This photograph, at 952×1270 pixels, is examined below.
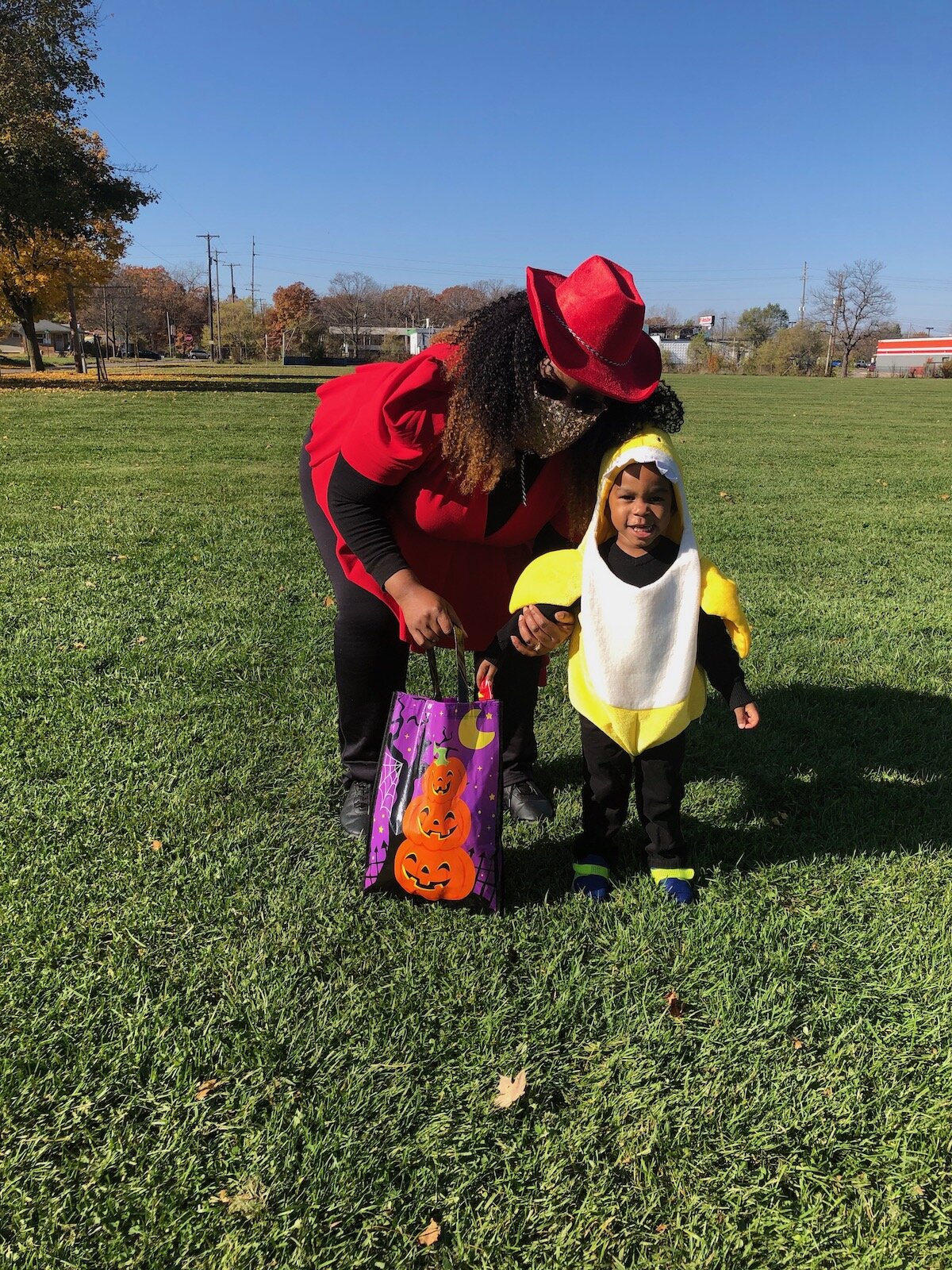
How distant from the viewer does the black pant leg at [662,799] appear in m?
2.62

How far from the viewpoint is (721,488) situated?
10359 millimetres

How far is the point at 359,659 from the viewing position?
2.89 m

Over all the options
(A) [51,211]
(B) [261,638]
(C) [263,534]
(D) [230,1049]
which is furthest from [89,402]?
(D) [230,1049]

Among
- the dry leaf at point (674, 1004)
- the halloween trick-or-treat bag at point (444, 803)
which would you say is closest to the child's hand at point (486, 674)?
the halloween trick-or-treat bag at point (444, 803)

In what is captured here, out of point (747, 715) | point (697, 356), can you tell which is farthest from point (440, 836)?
point (697, 356)

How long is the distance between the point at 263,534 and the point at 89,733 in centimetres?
379

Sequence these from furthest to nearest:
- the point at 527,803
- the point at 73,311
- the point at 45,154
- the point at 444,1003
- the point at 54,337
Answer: the point at 54,337 → the point at 73,311 → the point at 45,154 → the point at 527,803 → the point at 444,1003

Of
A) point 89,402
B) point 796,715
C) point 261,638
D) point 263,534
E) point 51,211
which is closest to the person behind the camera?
point 796,715

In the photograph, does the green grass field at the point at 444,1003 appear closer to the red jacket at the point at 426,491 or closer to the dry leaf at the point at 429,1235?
the dry leaf at the point at 429,1235

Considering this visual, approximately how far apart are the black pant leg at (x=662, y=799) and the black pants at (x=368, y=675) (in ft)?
1.72

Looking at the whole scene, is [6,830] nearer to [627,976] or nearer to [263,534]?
[627,976]

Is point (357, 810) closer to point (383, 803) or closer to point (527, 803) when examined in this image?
point (383, 803)

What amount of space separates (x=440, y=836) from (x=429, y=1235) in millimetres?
1014

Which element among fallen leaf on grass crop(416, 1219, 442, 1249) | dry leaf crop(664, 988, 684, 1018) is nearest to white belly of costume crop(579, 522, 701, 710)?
dry leaf crop(664, 988, 684, 1018)
